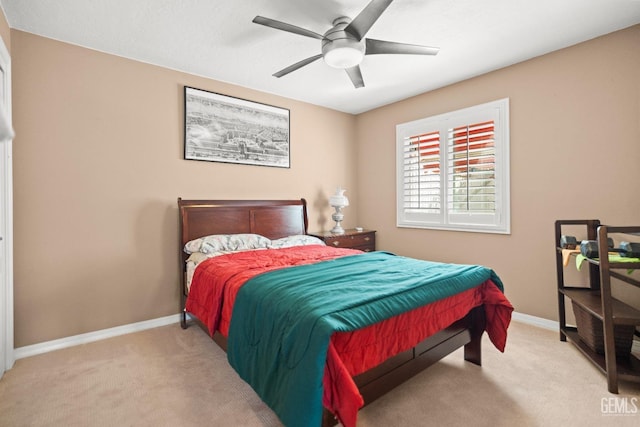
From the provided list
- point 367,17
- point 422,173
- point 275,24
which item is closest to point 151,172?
point 275,24

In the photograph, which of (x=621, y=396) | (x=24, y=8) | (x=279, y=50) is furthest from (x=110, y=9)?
(x=621, y=396)

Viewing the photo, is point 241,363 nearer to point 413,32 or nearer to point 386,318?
point 386,318

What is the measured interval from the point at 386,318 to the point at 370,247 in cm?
302

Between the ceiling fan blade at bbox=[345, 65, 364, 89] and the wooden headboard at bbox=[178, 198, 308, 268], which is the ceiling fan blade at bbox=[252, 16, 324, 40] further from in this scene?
the wooden headboard at bbox=[178, 198, 308, 268]

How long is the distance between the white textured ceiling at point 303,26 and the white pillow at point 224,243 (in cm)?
177

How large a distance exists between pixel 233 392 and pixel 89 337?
172cm

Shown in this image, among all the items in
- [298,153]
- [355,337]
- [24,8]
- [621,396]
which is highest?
[24,8]

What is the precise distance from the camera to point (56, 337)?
2.72m

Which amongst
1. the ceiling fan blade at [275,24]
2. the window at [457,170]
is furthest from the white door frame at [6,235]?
the window at [457,170]

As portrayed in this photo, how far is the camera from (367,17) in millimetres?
1947

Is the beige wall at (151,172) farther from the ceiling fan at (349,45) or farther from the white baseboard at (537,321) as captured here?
the ceiling fan at (349,45)

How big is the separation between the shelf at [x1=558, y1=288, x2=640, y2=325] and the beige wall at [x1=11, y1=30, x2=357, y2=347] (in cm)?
340

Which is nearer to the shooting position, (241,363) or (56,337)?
(241,363)

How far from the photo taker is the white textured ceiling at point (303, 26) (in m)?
2.28
